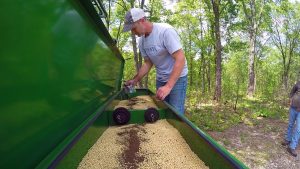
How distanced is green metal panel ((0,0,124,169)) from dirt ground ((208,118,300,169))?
526cm

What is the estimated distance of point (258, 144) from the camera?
7.73 m

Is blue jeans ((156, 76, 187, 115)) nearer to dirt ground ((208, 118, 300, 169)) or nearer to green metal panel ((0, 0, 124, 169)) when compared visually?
green metal panel ((0, 0, 124, 169))

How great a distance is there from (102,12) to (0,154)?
3.04m

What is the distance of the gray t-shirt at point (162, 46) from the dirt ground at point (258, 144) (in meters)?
3.54

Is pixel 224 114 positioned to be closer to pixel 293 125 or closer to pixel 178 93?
pixel 293 125

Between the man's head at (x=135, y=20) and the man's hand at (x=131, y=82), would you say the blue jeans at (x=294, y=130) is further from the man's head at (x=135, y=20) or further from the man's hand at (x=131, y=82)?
the man's head at (x=135, y=20)

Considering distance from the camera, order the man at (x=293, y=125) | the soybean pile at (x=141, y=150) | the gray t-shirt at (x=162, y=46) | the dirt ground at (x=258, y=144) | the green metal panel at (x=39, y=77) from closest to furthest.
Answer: the green metal panel at (x=39, y=77) → the soybean pile at (x=141, y=150) → the gray t-shirt at (x=162, y=46) → the dirt ground at (x=258, y=144) → the man at (x=293, y=125)

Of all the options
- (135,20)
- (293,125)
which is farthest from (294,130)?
(135,20)

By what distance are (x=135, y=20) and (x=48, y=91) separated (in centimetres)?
197

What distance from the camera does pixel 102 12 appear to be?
153 inches

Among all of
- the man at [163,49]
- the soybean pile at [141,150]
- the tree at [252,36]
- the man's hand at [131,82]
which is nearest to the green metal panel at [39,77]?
the soybean pile at [141,150]

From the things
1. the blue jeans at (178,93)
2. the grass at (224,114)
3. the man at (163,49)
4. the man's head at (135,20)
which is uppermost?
the man's head at (135,20)

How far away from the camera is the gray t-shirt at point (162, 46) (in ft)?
11.7

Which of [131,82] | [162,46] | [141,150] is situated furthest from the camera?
[131,82]
